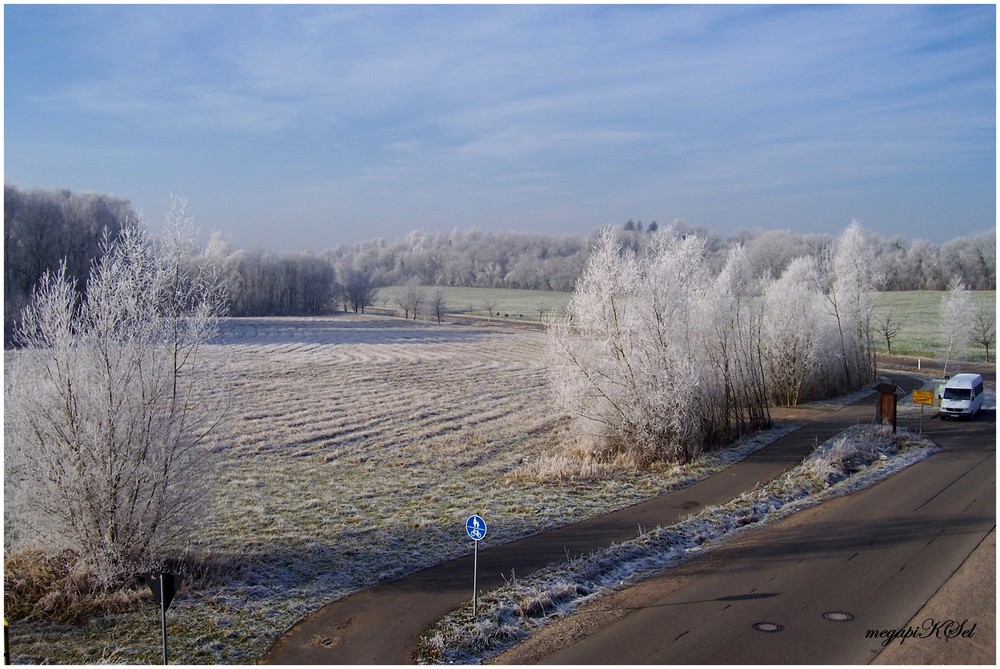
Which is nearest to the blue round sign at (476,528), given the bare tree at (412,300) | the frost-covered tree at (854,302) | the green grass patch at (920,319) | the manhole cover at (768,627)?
the manhole cover at (768,627)

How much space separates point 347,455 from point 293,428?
14.9 ft

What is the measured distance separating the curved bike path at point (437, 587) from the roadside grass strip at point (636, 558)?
1.30 feet

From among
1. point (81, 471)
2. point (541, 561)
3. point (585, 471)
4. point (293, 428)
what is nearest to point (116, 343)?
point (81, 471)

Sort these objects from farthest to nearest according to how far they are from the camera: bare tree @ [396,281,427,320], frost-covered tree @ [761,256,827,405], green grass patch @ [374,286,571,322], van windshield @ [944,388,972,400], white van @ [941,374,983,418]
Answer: green grass patch @ [374,286,571,322]
bare tree @ [396,281,427,320]
frost-covered tree @ [761,256,827,405]
van windshield @ [944,388,972,400]
white van @ [941,374,983,418]

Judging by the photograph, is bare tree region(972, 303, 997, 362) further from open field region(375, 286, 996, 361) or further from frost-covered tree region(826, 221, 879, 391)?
frost-covered tree region(826, 221, 879, 391)

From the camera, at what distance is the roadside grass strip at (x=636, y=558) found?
11.4 m

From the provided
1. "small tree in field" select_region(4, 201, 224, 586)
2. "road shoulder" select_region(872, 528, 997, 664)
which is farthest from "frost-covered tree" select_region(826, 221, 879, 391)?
"small tree in field" select_region(4, 201, 224, 586)

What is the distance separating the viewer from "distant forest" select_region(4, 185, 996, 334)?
6162 centimetres

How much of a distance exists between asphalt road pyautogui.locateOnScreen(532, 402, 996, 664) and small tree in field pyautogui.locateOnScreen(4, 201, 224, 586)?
7.40m

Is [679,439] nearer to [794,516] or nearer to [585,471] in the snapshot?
[585,471]

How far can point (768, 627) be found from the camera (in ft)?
38.4

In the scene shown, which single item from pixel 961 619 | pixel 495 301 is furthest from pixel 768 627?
pixel 495 301

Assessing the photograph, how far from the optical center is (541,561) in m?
14.5

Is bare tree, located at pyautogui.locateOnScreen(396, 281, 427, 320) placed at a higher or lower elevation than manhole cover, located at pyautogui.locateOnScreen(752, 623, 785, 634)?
higher
